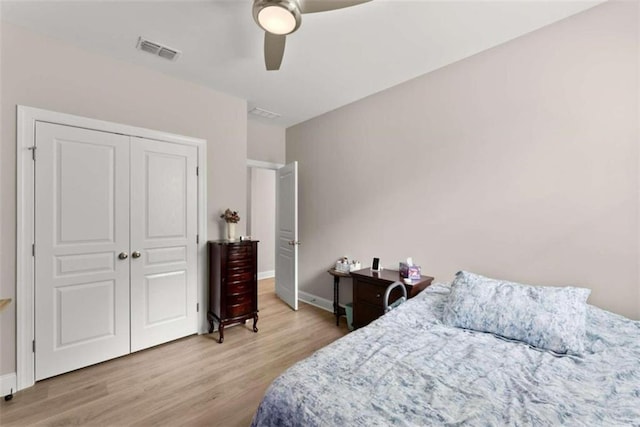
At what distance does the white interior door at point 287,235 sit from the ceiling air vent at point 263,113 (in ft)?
2.44

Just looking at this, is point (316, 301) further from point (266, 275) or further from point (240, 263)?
point (266, 275)

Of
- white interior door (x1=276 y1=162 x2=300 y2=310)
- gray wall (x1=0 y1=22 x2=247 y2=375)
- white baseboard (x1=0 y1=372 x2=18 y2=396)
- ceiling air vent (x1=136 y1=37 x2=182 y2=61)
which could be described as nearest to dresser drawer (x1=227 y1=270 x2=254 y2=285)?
gray wall (x1=0 y1=22 x2=247 y2=375)

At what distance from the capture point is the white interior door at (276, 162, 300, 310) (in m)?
3.78

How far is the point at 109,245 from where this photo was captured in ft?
8.24

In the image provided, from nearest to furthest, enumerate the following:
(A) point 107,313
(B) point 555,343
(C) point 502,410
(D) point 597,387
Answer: (C) point 502,410
(D) point 597,387
(B) point 555,343
(A) point 107,313

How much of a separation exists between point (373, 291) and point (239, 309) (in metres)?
1.46

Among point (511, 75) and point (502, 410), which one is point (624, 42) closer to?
point (511, 75)

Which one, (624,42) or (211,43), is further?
(211,43)

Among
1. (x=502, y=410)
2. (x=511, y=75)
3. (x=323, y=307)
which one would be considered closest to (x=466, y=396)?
(x=502, y=410)

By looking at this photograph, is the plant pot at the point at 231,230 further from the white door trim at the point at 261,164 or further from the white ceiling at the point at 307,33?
the white ceiling at the point at 307,33

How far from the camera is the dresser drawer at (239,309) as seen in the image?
294 centimetres

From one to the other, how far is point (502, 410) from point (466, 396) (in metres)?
0.12

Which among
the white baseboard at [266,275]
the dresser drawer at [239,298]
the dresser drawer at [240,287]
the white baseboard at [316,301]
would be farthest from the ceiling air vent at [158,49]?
the white baseboard at [266,275]

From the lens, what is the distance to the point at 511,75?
229 cm
